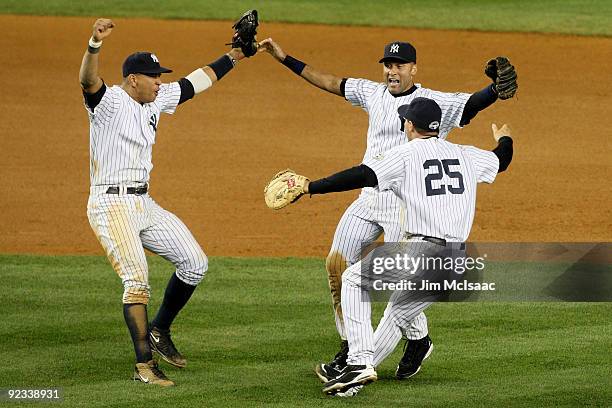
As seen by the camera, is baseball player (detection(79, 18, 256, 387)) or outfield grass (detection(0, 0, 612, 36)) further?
outfield grass (detection(0, 0, 612, 36))

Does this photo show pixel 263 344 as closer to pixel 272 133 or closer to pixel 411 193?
pixel 411 193

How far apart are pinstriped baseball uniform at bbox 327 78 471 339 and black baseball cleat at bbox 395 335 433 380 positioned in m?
0.07

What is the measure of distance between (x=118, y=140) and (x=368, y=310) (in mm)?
2005

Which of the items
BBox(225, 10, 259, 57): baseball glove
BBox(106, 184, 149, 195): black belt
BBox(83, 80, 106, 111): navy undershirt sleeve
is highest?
BBox(225, 10, 259, 57): baseball glove

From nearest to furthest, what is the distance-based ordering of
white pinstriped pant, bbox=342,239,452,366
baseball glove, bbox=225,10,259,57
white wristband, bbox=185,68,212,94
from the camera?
white pinstriped pant, bbox=342,239,452,366
white wristband, bbox=185,68,212,94
baseball glove, bbox=225,10,259,57

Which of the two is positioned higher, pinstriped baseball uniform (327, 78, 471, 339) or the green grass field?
pinstriped baseball uniform (327, 78, 471, 339)

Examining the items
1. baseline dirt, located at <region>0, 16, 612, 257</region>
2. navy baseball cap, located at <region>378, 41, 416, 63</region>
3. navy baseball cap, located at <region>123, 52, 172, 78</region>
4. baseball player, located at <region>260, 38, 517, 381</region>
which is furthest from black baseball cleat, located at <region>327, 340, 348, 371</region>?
baseline dirt, located at <region>0, 16, 612, 257</region>

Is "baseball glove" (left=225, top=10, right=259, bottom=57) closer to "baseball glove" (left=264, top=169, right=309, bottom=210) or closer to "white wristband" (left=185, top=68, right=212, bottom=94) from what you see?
"white wristband" (left=185, top=68, right=212, bottom=94)

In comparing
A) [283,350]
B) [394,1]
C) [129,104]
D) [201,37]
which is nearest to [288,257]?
[283,350]

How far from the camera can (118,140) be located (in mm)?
8258

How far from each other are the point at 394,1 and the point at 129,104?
47.0 feet

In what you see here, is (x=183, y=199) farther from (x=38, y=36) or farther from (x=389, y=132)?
(x=38, y=36)

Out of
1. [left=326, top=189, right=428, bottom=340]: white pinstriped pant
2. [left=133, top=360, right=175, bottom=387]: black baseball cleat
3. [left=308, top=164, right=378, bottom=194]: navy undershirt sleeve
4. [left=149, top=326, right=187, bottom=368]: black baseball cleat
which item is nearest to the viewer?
[left=308, top=164, right=378, bottom=194]: navy undershirt sleeve

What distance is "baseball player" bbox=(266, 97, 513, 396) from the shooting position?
24.6 feet
